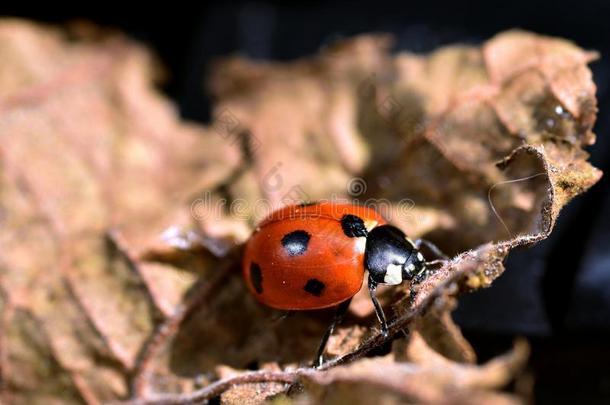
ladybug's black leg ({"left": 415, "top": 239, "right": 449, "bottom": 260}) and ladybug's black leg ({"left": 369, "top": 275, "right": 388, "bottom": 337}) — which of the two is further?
ladybug's black leg ({"left": 415, "top": 239, "right": 449, "bottom": 260})

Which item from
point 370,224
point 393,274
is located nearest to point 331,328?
point 393,274

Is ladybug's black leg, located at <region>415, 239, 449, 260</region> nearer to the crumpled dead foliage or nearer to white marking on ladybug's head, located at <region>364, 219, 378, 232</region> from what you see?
the crumpled dead foliage

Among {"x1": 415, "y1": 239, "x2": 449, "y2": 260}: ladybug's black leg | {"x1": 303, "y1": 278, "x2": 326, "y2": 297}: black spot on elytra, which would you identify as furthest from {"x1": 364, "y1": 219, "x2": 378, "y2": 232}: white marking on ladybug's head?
{"x1": 303, "y1": 278, "x2": 326, "y2": 297}: black spot on elytra

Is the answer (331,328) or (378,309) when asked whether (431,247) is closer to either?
(378,309)

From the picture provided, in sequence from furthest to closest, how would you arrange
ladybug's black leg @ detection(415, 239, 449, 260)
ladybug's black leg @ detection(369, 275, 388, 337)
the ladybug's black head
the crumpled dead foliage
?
ladybug's black leg @ detection(415, 239, 449, 260), the ladybug's black head, the crumpled dead foliage, ladybug's black leg @ detection(369, 275, 388, 337)

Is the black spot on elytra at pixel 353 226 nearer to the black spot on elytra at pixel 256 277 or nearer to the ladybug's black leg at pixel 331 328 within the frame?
the ladybug's black leg at pixel 331 328

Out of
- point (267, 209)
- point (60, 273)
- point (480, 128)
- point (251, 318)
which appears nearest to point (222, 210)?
point (267, 209)
